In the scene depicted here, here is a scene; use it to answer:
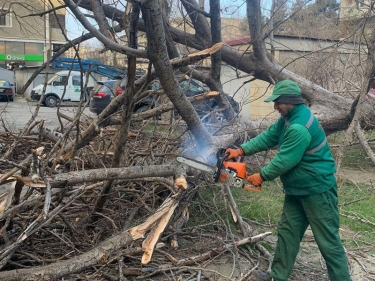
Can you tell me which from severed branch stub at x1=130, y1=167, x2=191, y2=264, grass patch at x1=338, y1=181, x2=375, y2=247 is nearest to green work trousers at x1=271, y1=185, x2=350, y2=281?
severed branch stub at x1=130, y1=167, x2=191, y2=264

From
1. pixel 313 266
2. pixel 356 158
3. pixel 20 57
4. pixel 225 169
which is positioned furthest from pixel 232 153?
pixel 20 57

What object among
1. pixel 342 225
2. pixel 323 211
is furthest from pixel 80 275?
pixel 342 225

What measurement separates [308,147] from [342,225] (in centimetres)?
196

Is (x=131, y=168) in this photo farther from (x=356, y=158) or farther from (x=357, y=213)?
(x=356, y=158)

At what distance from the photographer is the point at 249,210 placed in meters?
5.14

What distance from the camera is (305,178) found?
3.33 m

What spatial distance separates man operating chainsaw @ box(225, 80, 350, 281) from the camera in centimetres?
326

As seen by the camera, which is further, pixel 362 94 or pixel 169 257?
pixel 362 94

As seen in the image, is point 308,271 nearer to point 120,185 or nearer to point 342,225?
point 342,225

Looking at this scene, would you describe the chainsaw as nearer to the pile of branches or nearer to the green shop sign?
the pile of branches

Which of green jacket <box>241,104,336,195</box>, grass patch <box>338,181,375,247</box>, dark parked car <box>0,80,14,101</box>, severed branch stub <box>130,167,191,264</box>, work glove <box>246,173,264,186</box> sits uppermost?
dark parked car <box>0,80,14,101</box>

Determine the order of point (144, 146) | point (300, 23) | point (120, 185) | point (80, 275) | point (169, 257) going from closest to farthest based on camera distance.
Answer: point (80, 275)
point (169, 257)
point (120, 185)
point (144, 146)
point (300, 23)

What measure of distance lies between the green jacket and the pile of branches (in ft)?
2.44

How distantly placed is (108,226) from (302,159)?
6.18ft
